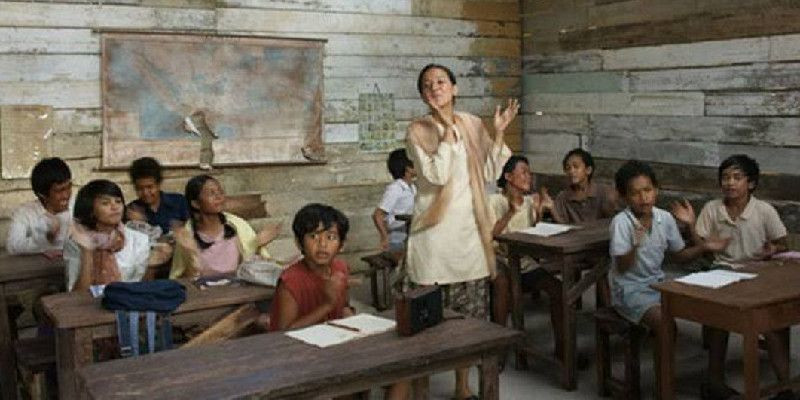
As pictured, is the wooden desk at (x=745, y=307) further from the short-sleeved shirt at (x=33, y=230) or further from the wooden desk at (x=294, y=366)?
the short-sleeved shirt at (x=33, y=230)

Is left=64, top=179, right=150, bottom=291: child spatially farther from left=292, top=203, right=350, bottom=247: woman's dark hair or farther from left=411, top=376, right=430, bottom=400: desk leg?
left=411, top=376, right=430, bottom=400: desk leg

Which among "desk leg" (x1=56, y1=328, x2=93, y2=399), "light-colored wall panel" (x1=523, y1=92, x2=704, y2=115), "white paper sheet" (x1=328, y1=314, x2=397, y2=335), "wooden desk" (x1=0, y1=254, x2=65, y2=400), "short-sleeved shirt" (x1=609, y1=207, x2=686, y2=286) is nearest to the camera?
"white paper sheet" (x1=328, y1=314, x2=397, y2=335)

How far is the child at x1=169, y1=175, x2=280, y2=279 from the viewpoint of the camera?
4.00m

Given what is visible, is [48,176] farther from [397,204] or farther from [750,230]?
[750,230]

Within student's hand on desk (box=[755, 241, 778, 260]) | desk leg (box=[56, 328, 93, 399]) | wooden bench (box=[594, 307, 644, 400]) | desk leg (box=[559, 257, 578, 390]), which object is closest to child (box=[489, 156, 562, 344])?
desk leg (box=[559, 257, 578, 390])

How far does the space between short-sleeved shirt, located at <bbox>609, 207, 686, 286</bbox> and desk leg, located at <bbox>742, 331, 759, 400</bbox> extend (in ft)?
2.70

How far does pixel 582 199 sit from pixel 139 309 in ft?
10.6

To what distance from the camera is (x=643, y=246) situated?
4.05 meters

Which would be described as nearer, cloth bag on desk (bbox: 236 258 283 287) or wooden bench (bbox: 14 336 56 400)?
wooden bench (bbox: 14 336 56 400)

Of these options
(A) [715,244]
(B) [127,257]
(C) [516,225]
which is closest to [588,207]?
(C) [516,225]

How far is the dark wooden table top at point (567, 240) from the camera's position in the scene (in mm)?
4199

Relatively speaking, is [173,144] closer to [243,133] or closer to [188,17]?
[243,133]

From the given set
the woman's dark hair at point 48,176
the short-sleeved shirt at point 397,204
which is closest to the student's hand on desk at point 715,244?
the short-sleeved shirt at point 397,204

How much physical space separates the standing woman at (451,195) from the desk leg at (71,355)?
4.92 ft
